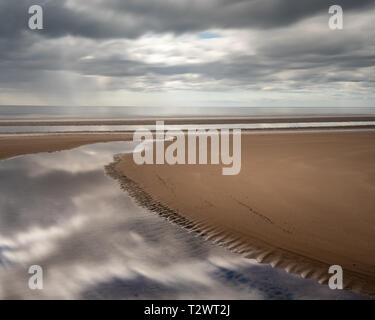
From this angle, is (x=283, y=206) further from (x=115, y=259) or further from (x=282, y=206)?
(x=115, y=259)

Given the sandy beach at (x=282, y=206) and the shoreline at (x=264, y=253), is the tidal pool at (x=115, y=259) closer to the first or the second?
the shoreline at (x=264, y=253)

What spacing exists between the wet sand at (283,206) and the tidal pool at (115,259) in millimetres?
641

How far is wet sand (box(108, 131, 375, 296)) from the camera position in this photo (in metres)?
6.83

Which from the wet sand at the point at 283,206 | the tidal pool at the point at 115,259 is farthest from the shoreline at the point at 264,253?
the tidal pool at the point at 115,259

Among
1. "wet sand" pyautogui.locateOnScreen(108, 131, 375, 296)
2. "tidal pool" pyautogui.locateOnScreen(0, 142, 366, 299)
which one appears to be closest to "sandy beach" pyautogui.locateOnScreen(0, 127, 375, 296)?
"wet sand" pyautogui.locateOnScreen(108, 131, 375, 296)

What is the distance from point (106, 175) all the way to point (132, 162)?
3534mm

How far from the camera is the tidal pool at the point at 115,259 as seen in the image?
5652 millimetres

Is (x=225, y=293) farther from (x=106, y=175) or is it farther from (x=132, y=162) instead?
(x=132, y=162)

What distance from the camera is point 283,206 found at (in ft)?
33.1

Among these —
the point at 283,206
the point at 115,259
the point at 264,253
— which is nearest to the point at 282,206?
the point at 283,206

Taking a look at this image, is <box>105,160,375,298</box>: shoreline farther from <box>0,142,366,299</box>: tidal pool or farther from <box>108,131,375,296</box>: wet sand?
<box>0,142,366,299</box>: tidal pool

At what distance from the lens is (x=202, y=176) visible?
1486cm
